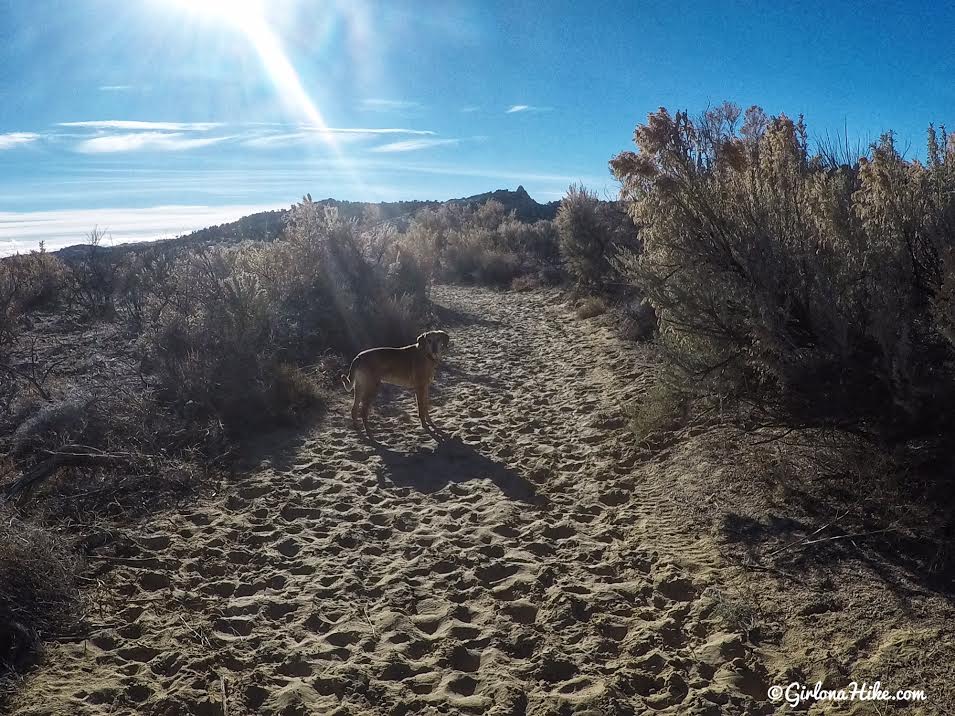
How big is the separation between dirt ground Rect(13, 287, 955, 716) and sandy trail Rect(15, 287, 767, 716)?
0.02 meters

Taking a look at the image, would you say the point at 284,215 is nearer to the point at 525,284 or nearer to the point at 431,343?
the point at 525,284

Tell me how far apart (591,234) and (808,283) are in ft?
42.3

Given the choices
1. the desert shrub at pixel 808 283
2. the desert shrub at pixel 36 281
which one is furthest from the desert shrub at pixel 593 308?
the desert shrub at pixel 36 281

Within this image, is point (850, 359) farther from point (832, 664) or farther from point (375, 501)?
point (375, 501)

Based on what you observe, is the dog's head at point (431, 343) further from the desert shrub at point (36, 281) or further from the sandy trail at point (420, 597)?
the desert shrub at point (36, 281)

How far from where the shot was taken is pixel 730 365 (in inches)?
195

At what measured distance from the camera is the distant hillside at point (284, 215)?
1289 inches

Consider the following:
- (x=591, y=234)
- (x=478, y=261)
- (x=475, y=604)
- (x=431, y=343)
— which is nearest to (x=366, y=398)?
(x=431, y=343)

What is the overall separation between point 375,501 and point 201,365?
3.81 meters

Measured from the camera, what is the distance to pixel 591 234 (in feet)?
55.3

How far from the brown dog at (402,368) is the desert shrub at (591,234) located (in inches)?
351

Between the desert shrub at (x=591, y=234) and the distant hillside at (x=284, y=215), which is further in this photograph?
the distant hillside at (x=284, y=215)

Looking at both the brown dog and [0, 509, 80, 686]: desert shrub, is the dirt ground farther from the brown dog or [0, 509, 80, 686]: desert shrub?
the brown dog

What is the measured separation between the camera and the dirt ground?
10.1 ft
